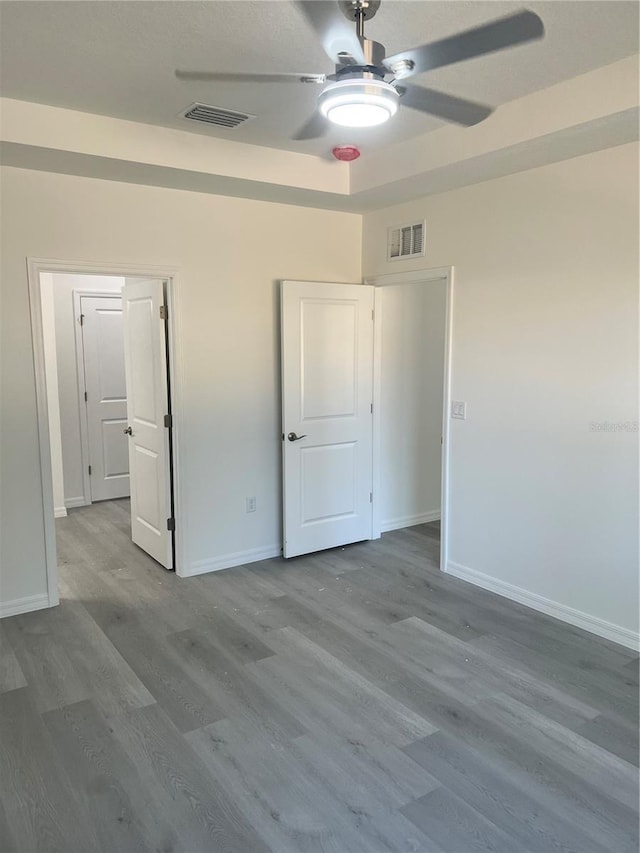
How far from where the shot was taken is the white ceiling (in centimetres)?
219

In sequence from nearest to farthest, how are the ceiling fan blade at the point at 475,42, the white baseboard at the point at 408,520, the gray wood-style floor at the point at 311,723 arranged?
the ceiling fan blade at the point at 475,42 < the gray wood-style floor at the point at 311,723 < the white baseboard at the point at 408,520

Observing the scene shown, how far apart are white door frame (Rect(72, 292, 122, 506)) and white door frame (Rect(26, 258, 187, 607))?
2.28 m

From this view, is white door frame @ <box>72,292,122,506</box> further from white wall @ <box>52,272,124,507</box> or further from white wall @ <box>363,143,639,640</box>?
white wall @ <box>363,143,639,640</box>

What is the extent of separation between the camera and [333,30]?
181 cm

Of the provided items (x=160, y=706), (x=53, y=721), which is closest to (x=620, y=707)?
(x=160, y=706)

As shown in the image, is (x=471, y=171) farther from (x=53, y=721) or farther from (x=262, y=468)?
(x=53, y=721)

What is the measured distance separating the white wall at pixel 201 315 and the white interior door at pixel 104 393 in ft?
7.57

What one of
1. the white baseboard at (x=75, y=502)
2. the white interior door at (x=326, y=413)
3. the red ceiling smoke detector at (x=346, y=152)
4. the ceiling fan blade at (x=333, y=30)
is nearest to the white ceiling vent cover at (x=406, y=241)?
the white interior door at (x=326, y=413)

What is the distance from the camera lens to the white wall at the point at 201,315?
3.51 m

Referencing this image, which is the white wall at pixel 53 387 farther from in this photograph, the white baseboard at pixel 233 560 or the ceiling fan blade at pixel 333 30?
the ceiling fan blade at pixel 333 30

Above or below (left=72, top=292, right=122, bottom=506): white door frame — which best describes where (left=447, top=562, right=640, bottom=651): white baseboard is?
below

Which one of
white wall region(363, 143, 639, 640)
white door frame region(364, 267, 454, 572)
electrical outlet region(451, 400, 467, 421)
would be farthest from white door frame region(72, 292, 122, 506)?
electrical outlet region(451, 400, 467, 421)

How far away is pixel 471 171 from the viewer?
11.7 feet

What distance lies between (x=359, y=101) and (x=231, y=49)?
0.81 metres
